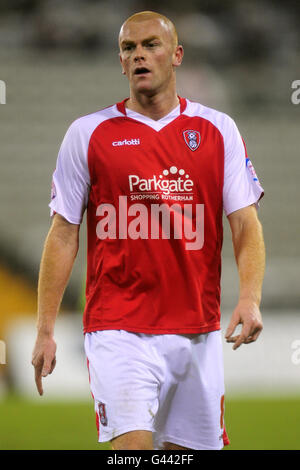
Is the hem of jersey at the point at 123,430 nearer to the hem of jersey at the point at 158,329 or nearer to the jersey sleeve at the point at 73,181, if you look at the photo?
the hem of jersey at the point at 158,329

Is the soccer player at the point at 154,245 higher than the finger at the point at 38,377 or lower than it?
higher

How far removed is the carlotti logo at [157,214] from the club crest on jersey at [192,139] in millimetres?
159

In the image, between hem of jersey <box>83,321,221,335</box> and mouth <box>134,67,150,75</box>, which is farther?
mouth <box>134,67,150,75</box>

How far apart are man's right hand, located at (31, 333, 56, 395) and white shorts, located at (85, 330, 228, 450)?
149 mm

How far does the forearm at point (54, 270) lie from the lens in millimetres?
3652

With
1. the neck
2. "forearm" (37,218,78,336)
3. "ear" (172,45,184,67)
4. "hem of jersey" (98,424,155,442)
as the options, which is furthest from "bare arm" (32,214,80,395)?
"ear" (172,45,184,67)

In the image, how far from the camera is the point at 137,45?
3643 millimetres

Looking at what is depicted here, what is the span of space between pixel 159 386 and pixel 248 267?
0.61 m

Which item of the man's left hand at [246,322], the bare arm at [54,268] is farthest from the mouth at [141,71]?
the man's left hand at [246,322]

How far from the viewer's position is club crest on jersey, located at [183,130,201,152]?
370 centimetres

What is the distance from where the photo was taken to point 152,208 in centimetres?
360

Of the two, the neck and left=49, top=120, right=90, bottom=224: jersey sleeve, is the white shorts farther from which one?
the neck

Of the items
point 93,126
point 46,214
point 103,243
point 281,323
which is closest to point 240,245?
point 103,243

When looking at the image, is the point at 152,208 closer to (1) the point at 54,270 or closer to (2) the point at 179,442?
(1) the point at 54,270
